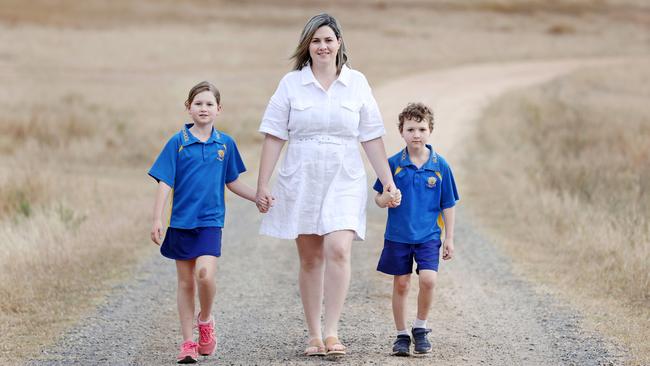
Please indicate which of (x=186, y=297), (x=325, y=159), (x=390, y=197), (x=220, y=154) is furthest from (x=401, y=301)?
(x=220, y=154)

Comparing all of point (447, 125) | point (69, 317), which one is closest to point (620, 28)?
point (447, 125)

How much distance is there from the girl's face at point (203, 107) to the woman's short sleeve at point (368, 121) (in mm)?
869

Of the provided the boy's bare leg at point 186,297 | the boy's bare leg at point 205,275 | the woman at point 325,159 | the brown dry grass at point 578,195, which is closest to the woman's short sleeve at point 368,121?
the woman at point 325,159

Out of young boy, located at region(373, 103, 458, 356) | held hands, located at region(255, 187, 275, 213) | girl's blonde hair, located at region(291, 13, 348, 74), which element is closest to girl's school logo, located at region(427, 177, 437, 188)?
young boy, located at region(373, 103, 458, 356)

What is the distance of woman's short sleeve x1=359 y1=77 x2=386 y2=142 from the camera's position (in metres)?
6.37

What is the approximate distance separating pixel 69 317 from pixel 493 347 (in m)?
3.11

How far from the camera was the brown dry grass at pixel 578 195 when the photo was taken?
8.67 meters

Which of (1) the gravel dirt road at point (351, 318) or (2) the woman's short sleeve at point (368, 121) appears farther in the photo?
(1) the gravel dirt road at point (351, 318)

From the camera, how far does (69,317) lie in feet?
25.7

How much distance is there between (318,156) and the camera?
20.5 ft

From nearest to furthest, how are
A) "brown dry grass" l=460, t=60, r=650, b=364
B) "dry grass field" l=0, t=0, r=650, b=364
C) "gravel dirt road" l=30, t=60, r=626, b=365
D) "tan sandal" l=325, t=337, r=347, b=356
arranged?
"tan sandal" l=325, t=337, r=347, b=356 < "gravel dirt road" l=30, t=60, r=626, b=365 < "brown dry grass" l=460, t=60, r=650, b=364 < "dry grass field" l=0, t=0, r=650, b=364

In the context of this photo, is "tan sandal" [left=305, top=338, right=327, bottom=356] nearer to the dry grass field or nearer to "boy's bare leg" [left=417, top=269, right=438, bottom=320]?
"boy's bare leg" [left=417, top=269, right=438, bottom=320]

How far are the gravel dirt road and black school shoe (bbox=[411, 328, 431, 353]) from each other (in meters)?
0.06

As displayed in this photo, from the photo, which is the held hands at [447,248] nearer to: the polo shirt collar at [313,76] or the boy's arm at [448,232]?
the boy's arm at [448,232]
